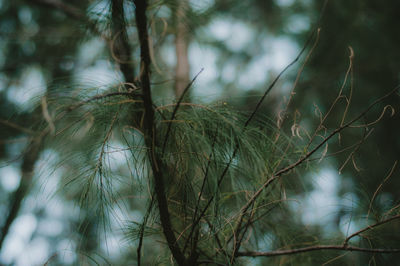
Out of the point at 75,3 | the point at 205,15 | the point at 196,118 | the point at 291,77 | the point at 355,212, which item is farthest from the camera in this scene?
the point at 291,77

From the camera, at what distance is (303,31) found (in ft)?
9.66

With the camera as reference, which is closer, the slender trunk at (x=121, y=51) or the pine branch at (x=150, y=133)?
the pine branch at (x=150, y=133)

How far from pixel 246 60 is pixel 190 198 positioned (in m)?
2.46

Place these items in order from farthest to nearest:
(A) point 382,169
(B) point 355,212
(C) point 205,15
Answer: (A) point 382,169, (C) point 205,15, (B) point 355,212

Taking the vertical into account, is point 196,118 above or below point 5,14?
below

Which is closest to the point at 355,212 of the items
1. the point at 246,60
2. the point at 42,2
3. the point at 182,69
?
the point at 182,69

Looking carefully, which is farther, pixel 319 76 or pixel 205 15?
pixel 319 76

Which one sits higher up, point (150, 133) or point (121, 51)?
point (121, 51)

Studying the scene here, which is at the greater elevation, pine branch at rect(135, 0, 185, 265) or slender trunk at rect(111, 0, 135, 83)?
slender trunk at rect(111, 0, 135, 83)

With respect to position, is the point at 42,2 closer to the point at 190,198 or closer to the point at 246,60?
the point at 190,198

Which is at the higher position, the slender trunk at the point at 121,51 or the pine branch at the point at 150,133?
the slender trunk at the point at 121,51

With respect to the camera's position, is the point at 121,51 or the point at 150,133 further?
the point at 121,51

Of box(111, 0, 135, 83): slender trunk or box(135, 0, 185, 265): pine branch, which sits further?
box(111, 0, 135, 83): slender trunk

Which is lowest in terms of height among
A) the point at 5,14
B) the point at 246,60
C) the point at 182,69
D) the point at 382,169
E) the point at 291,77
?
the point at 382,169
